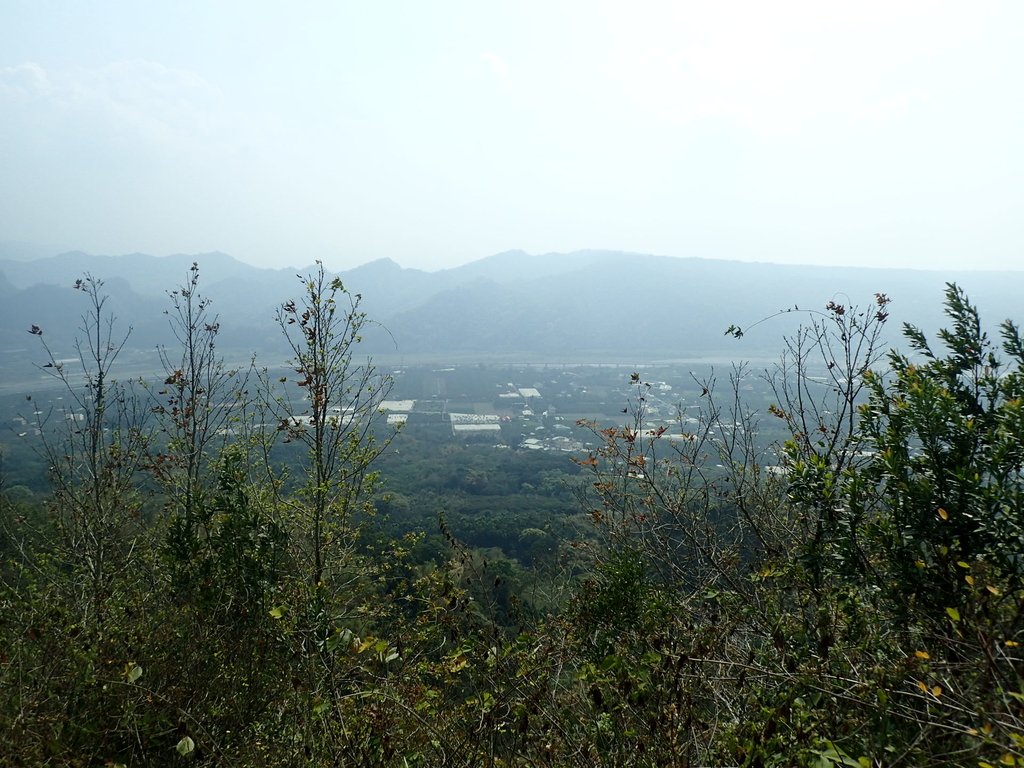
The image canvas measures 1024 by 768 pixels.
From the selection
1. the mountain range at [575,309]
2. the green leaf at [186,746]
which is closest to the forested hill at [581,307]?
the mountain range at [575,309]

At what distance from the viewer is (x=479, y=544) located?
2170cm

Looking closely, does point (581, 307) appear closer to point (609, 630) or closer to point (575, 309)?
point (575, 309)

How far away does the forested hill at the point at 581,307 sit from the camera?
87312mm

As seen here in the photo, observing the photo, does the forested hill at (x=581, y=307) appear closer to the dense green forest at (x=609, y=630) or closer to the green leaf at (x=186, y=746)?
the dense green forest at (x=609, y=630)

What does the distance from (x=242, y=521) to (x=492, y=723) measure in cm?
226

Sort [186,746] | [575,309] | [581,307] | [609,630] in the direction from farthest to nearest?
1. [581,307]
2. [575,309]
3. [609,630]
4. [186,746]

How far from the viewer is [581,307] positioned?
461 feet

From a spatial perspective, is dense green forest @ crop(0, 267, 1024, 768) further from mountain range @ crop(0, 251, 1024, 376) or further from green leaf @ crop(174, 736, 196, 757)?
mountain range @ crop(0, 251, 1024, 376)

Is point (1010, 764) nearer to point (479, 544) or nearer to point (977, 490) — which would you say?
point (977, 490)

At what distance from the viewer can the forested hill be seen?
87.3 m

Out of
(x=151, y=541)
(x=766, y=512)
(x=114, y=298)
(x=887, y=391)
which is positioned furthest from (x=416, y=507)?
(x=114, y=298)

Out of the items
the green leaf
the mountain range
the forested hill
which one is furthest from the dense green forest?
the forested hill

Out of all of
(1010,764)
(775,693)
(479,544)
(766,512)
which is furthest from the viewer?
(479,544)

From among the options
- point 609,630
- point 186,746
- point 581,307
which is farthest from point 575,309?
point 186,746
